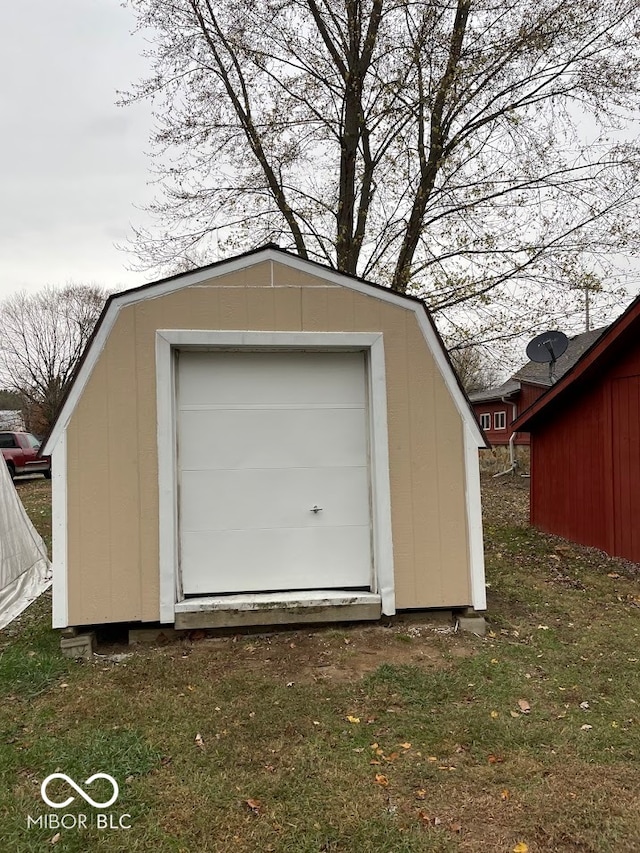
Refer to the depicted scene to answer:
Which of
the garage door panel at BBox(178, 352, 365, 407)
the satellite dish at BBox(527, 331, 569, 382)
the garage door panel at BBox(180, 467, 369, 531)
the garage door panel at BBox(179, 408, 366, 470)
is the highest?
the satellite dish at BBox(527, 331, 569, 382)

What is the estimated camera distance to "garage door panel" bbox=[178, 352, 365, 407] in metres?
4.97

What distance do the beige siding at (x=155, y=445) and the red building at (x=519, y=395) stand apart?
13.4 metres

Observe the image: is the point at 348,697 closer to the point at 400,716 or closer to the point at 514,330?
the point at 400,716

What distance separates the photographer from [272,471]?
5.06 m

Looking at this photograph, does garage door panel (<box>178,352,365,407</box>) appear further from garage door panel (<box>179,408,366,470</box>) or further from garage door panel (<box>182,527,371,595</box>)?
garage door panel (<box>182,527,371,595</box>)

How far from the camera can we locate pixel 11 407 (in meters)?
38.0

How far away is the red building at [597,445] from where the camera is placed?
7359mm

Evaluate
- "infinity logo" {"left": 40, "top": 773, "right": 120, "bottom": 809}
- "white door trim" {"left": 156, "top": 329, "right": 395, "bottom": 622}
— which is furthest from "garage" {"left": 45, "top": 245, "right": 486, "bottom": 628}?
"infinity logo" {"left": 40, "top": 773, "right": 120, "bottom": 809}

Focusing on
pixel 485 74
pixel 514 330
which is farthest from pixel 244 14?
pixel 514 330

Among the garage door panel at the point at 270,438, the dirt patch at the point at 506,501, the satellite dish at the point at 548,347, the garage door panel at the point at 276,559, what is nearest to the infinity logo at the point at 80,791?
the garage door panel at the point at 276,559

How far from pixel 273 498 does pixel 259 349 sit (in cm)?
127

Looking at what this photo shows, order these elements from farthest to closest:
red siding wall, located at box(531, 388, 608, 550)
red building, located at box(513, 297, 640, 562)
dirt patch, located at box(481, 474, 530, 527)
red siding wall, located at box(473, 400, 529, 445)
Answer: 1. red siding wall, located at box(473, 400, 529, 445)
2. dirt patch, located at box(481, 474, 530, 527)
3. red siding wall, located at box(531, 388, 608, 550)
4. red building, located at box(513, 297, 640, 562)

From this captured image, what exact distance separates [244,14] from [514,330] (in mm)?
8317

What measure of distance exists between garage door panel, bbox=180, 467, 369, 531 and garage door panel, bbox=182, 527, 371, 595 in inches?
3.4
